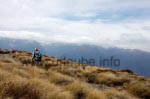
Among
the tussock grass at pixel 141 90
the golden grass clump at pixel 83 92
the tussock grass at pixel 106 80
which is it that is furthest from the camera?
the tussock grass at pixel 106 80

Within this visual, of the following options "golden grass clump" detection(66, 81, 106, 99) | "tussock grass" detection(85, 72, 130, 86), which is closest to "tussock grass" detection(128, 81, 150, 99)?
"tussock grass" detection(85, 72, 130, 86)

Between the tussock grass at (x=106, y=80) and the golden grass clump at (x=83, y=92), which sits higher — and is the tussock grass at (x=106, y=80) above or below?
below

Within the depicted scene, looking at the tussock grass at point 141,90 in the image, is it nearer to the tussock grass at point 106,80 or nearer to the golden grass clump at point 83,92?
the tussock grass at point 106,80

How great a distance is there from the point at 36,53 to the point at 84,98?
1853cm

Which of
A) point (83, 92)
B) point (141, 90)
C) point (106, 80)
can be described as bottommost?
point (141, 90)

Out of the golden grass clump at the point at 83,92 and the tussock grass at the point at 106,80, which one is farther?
the tussock grass at the point at 106,80

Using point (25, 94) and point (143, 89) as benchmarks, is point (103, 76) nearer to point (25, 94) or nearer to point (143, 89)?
point (143, 89)

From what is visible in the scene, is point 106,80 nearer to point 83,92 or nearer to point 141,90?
point 141,90

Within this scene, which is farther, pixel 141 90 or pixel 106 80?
pixel 106 80

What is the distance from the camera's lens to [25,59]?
1531 inches

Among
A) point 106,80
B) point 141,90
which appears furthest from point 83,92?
point 106,80

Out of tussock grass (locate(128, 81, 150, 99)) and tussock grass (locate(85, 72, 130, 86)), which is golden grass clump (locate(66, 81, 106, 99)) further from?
tussock grass (locate(85, 72, 130, 86))

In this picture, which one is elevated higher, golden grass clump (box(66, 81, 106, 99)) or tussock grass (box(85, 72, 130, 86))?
golden grass clump (box(66, 81, 106, 99))

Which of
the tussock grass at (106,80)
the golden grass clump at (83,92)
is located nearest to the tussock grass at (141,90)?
the tussock grass at (106,80)
